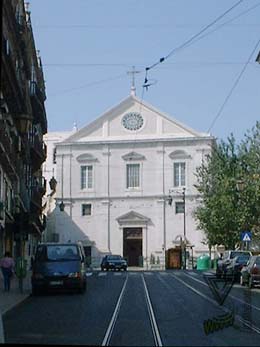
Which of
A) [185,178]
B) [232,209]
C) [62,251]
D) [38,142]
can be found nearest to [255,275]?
[62,251]

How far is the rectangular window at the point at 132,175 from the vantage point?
80.5m

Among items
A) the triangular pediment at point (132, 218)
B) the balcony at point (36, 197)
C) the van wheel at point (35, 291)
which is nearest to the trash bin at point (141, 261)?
the triangular pediment at point (132, 218)

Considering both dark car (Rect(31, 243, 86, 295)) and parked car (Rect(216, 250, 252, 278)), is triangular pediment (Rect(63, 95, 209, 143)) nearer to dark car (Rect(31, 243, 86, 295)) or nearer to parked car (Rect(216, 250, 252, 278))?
parked car (Rect(216, 250, 252, 278))

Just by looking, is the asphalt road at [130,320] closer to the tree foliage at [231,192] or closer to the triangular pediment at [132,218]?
the tree foliage at [231,192]

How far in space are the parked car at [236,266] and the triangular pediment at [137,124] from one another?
40007 mm

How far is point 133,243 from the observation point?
261 feet

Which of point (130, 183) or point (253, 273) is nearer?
point (253, 273)

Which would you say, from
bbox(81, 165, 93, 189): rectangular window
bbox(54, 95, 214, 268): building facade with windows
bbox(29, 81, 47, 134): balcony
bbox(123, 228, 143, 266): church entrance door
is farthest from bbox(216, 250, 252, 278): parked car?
bbox(81, 165, 93, 189): rectangular window

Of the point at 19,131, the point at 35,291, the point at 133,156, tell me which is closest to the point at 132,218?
the point at 133,156

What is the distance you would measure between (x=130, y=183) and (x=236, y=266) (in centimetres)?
4224

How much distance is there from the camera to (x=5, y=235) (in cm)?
4275

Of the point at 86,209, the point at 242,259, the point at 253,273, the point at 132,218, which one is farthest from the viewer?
the point at 86,209

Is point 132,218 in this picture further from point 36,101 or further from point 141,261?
point 36,101

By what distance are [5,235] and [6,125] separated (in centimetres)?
740
